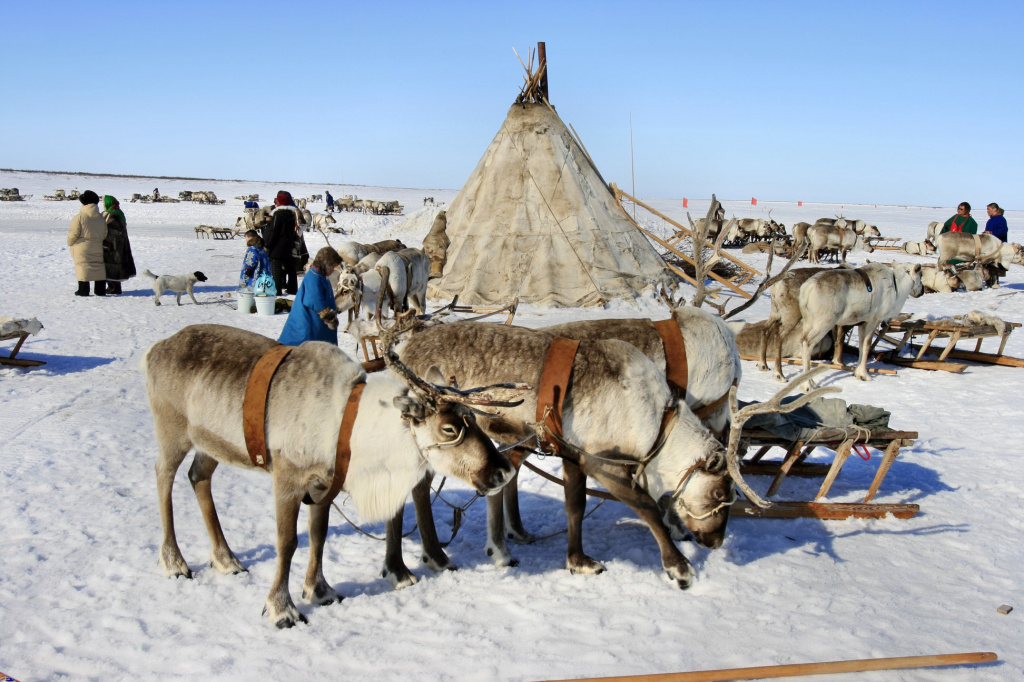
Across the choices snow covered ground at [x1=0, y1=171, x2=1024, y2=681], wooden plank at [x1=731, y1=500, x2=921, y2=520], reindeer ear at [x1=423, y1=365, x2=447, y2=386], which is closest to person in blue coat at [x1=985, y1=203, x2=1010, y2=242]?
snow covered ground at [x1=0, y1=171, x2=1024, y2=681]

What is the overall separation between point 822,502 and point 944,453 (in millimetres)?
2241

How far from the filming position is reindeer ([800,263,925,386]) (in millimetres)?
8688

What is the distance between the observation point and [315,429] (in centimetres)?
341

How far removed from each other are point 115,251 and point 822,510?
42.9ft

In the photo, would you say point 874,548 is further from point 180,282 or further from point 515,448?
point 180,282

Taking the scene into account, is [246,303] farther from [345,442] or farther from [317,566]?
[345,442]

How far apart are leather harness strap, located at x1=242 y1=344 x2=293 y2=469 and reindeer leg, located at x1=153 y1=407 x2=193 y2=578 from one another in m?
0.62

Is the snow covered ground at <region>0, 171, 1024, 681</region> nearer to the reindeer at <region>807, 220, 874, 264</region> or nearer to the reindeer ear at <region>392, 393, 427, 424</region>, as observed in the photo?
the reindeer ear at <region>392, 393, 427, 424</region>

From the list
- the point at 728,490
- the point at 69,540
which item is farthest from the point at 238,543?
the point at 728,490

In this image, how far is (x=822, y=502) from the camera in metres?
5.01

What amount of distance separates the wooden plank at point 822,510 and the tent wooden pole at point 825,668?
5.27 feet

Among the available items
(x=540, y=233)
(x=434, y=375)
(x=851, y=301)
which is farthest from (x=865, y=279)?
(x=434, y=375)

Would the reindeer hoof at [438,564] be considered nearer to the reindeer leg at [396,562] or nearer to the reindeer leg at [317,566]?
the reindeer leg at [396,562]

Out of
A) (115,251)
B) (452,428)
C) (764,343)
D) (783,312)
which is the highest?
(115,251)
